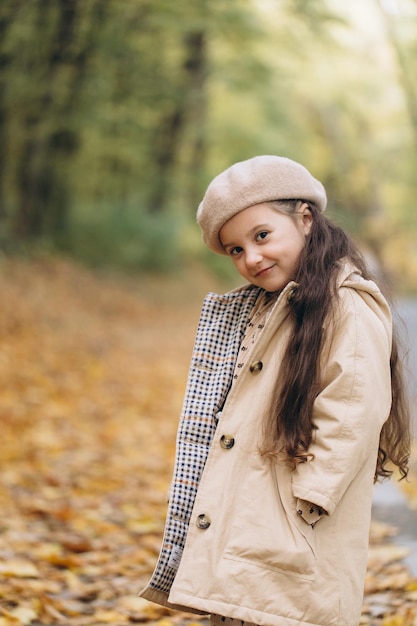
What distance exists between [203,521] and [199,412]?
365 mm

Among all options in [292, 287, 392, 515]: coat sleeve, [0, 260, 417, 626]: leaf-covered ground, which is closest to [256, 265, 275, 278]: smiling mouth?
[292, 287, 392, 515]: coat sleeve

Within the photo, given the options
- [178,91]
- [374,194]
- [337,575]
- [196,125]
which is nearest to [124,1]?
[178,91]

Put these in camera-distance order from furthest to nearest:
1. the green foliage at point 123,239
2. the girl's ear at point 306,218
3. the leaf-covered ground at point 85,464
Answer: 1. the green foliage at point 123,239
2. the leaf-covered ground at point 85,464
3. the girl's ear at point 306,218

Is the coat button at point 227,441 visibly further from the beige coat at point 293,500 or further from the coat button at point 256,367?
the coat button at point 256,367

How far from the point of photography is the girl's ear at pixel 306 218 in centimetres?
272

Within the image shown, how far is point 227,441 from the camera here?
2.52m

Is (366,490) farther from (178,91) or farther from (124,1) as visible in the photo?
(178,91)

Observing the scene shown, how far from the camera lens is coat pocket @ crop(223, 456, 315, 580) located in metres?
2.38

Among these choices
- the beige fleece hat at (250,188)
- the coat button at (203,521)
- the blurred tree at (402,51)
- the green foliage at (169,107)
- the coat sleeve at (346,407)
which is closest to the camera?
the coat sleeve at (346,407)

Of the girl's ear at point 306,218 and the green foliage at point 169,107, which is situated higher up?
the green foliage at point 169,107

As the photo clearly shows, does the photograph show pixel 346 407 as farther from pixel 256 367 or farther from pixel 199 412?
pixel 199 412

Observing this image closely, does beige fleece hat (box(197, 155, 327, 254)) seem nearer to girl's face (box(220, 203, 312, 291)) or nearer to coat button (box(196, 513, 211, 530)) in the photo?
girl's face (box(220, 203, 312, 291))

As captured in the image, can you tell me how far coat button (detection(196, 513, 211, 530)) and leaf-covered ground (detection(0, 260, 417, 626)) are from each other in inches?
50.1

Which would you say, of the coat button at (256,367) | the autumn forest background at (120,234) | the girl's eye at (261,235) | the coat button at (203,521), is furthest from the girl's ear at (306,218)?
the coat button at (203,521)
